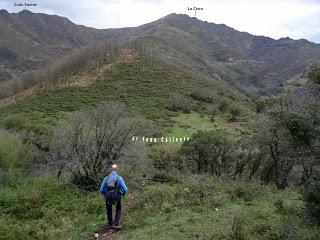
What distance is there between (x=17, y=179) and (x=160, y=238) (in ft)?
37.9

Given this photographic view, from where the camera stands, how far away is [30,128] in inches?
1592

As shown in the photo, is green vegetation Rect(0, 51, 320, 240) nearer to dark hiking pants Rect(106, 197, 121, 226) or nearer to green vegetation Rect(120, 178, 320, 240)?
green vegetation Rect(120, 178, 320, 240)

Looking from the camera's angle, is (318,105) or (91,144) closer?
(318,105)

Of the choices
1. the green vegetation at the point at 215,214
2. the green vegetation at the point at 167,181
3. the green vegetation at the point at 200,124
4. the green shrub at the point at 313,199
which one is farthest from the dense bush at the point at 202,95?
the green shrub at the point at 313,199

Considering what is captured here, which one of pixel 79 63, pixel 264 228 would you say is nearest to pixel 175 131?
pixel 264 228

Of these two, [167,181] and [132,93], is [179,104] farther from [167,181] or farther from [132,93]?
[167,181]

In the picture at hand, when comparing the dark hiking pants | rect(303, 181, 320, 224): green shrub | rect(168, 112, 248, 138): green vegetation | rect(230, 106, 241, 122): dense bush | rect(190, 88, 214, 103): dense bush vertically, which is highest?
rect(190, 88, 214, 103): dense bush

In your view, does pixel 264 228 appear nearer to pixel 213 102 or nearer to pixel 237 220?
pixel 237 220

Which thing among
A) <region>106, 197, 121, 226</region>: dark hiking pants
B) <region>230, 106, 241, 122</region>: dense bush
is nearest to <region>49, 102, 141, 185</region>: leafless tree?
<region>106, 197, 121, 226</region>: dark hiking pants

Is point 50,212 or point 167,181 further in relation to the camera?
point 167,181

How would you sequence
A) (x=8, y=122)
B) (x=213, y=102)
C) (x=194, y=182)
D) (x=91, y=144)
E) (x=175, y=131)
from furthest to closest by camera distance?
1. (x=213, y=102)
2. (x=175, y=131)
3. (x=8, y=122)
4. (x=91, y=144)
5. (x=194, y=182)

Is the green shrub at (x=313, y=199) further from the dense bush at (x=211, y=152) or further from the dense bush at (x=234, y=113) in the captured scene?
the dense bush at (x=234, y=113)

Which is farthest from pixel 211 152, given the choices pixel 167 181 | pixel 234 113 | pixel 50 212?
pixel 234 113

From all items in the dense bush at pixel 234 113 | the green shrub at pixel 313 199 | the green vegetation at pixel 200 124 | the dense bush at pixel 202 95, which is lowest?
the green vegetation at pixel 200 124
